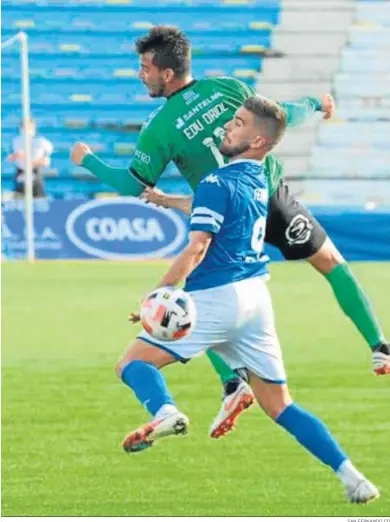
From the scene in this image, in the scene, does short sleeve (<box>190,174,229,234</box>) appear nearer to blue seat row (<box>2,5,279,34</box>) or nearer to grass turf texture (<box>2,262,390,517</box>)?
grass turf texture (<box>2,262,390,517</box>)

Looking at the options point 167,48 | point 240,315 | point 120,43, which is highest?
point 167,48

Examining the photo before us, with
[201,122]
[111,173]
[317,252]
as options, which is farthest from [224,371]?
[201,122]

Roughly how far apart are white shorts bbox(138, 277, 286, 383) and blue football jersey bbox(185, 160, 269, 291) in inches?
2.1

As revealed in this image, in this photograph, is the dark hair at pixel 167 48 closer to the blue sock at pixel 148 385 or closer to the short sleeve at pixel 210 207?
the short sleeve at pixel 210 207

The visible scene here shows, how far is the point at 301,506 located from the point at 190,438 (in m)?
2.05

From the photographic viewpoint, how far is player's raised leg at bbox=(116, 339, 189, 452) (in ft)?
22.3

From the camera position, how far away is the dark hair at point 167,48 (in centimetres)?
799

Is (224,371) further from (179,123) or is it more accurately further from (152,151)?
(179,123)

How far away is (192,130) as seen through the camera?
8.05 metres

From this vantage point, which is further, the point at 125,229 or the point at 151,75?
the point at 125,229

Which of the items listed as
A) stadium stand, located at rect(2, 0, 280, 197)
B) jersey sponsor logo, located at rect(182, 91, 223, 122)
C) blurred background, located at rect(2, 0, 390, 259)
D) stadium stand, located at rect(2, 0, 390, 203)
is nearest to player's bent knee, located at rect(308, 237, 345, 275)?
jersey sponsor logo, located at rect(182, 91, 223, 122)

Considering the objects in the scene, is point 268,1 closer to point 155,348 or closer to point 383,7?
point 383,7

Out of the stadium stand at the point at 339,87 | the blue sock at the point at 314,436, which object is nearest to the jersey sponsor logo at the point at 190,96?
the blue sock at the point at 314,436

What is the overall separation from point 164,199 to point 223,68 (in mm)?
20428
